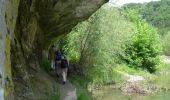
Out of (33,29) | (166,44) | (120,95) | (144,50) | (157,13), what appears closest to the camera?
(33,29)

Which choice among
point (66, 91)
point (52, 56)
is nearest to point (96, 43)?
point (52, 56)

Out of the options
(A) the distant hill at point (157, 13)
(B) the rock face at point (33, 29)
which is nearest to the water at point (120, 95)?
(B) the rock face at point (33, 29)

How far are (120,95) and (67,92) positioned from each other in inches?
516

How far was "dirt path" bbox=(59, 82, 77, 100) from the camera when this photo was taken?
18767 millimetres

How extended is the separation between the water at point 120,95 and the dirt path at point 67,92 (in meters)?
8.06

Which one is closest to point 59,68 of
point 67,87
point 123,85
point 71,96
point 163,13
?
point 67,87

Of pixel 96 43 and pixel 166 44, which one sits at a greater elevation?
pixel 166 44

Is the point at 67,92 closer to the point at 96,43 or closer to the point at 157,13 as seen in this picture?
the point at 96,43

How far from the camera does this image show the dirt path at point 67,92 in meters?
18.8

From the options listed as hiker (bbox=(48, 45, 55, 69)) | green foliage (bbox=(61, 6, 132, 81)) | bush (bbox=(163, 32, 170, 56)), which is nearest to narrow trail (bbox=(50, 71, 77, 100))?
hiker (bbox=(48, 45, 55, 69))

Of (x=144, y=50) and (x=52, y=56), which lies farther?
(x=144, y=50)

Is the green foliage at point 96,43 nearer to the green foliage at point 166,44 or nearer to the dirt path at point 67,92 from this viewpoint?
the dirt path at point 67,92

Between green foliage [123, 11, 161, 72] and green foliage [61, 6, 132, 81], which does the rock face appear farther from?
green foliage [123, 11, 161, 72]

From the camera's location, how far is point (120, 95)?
105ft
